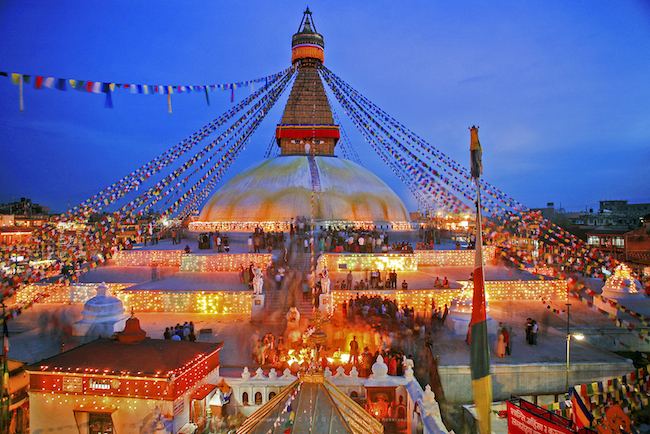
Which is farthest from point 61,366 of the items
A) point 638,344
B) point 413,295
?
point 638,344

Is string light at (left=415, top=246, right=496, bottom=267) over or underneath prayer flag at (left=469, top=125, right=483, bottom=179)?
underneath

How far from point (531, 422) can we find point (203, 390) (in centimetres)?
466

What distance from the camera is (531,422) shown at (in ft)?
17.8

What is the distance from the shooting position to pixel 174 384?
6.21 metres

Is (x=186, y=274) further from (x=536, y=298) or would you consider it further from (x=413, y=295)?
(x=536, y=298)

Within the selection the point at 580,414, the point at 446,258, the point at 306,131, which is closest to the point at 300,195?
the point at 306,131

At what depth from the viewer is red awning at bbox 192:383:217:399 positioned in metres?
6.77

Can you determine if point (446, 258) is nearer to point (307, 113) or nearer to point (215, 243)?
point (215, 243)

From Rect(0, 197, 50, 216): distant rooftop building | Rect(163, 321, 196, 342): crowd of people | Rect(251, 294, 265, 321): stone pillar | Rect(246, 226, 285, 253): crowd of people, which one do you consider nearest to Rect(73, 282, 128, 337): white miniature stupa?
Rect(163, 321, 196, 342): crowd of people

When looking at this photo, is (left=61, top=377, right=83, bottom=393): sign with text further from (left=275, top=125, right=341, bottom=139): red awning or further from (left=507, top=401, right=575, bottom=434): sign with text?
(left=275, top=125, right=341, bottom=139): red awning

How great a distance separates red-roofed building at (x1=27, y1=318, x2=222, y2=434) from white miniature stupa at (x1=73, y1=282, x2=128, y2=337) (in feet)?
15.8

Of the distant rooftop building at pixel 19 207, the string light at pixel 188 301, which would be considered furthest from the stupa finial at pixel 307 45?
the distant rooftop building at pixel 19 207

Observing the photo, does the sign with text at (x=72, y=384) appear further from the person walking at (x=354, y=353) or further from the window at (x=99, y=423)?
the person walking at (x=354, y=353)

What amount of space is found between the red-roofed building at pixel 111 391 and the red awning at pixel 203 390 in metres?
0.03
